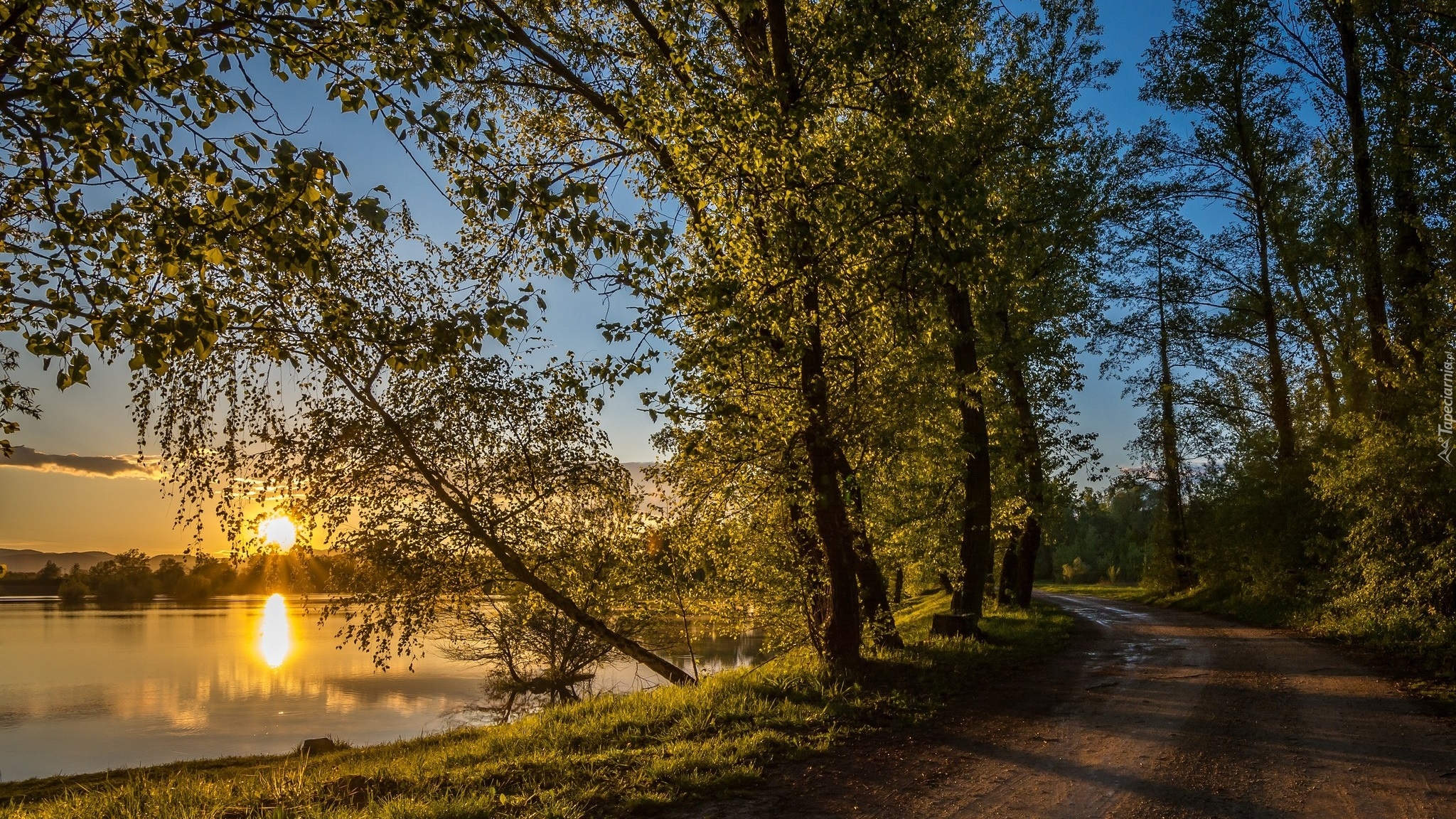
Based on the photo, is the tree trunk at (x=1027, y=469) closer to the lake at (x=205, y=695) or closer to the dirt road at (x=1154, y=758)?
the dirt road at (x=1154, y=758)

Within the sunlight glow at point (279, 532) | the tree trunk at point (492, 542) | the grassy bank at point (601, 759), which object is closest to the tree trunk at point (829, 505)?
the grassy bank at point (601, 759)

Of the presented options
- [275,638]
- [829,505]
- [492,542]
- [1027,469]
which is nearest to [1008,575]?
[1027,469]

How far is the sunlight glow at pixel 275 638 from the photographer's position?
2004 inches

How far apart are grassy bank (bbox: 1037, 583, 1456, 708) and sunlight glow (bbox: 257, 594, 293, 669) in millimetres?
26697

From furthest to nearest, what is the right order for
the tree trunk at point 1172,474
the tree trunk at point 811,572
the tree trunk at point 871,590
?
1. the tree trunk at point 1172,474
2. the tree trunk at point 871,590
3. the tree trunk at point 811,572

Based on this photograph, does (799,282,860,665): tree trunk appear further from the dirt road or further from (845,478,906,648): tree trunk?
the dirt road

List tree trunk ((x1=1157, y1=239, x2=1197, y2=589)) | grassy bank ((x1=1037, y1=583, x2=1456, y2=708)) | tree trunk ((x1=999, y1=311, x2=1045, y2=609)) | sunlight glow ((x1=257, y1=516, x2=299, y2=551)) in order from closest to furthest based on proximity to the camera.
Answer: grassy bank ((x1=1037, y1=583, x2=1456, y2=708)) → sunlight glow ((x1=257, y1=516, x2=299, y2=551)) → tree trunk ((x1=999, y1=311, x2=1045, y2=609)) → tree trunk ((x1=1157, y1=239, x2=1197, y2=589))

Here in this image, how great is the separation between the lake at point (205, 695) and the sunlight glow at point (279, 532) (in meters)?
2.00

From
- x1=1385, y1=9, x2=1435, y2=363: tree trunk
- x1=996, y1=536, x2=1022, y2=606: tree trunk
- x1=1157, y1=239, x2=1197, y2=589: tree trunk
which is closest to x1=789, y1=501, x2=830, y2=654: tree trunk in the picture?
x1=1385, y1=9, x2=1435, y2=363: tree trunk

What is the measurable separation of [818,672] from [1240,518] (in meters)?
19.2

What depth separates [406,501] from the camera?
15164mm

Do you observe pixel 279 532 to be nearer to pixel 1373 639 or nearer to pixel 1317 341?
pixel 1373 639

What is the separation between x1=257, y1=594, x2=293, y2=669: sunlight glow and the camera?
50900mm

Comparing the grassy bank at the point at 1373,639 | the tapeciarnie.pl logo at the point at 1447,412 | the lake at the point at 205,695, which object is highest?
the tapeciarnie.pl logo at the point at 1447,412
